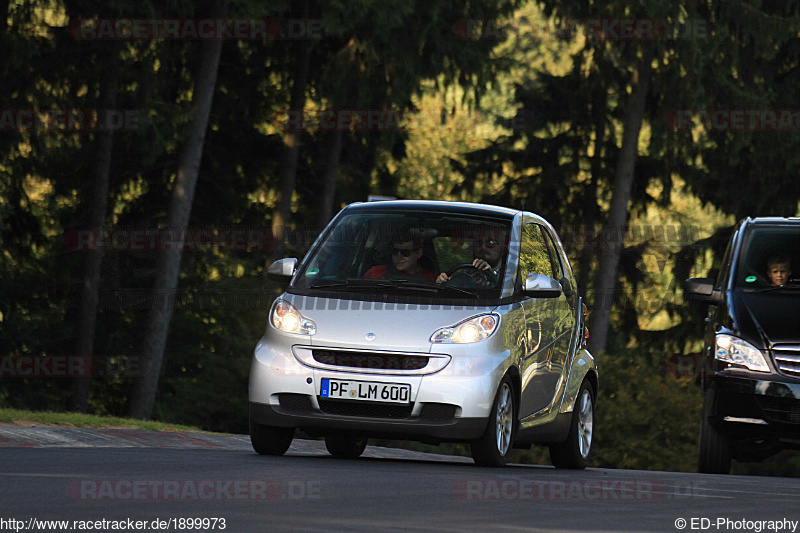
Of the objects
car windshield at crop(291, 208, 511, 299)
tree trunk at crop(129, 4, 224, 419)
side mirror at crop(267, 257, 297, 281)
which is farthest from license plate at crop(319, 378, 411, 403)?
tree trunk at crop(129, 4, 224, 419)

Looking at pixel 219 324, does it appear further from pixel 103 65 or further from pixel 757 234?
pixel 757 234

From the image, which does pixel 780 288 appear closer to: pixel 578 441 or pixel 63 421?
pixel 578 441

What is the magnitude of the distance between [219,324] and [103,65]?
9225 millimetres

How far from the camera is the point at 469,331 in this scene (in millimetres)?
10680

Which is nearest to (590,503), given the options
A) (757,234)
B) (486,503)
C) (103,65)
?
(486,503)

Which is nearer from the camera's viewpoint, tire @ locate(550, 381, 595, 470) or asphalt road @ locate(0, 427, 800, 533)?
asphalt road @ locate(0, 427, 800, 533)

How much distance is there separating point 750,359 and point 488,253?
8.04ft

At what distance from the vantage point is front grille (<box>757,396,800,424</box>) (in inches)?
480

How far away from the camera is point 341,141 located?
35500mm

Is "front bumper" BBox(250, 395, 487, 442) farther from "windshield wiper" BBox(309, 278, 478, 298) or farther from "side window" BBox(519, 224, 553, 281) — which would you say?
"side window" BBox(519, 224, 553, 281)

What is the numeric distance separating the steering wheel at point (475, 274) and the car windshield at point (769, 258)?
9.20ft

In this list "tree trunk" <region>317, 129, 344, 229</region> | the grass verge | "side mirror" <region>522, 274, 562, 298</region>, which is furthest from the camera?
"tree trunk" <region>317, 129, 344, 229</region>

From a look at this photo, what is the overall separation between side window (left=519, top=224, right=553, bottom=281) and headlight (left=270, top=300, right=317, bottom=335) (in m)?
1.86

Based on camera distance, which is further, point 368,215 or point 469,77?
point 469,77
